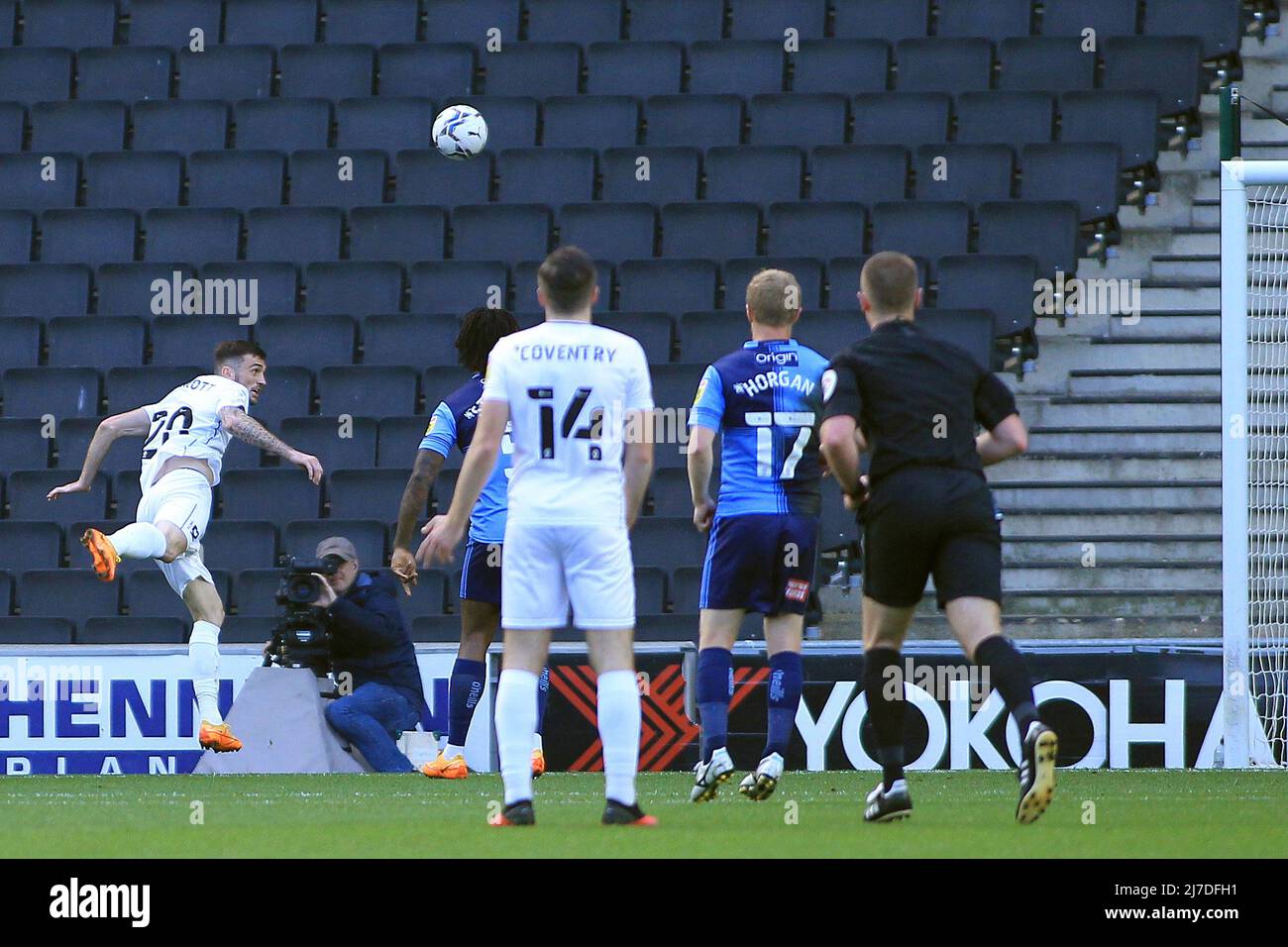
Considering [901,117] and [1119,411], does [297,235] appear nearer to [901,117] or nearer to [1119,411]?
[901,117]

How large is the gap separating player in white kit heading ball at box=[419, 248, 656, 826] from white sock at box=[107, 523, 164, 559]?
447cm

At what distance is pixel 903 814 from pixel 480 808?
1.71m

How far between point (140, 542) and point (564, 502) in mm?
4740

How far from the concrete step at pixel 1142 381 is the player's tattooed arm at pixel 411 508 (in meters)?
6.75

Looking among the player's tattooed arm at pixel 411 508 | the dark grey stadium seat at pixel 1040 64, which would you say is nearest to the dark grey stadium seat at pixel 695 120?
the dark grey stadium seat at pixel 1040 64

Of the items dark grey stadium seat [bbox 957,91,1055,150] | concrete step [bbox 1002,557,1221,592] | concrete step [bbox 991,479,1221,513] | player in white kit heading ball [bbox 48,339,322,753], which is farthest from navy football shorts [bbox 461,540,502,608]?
dark grey stadium seat [bbox 957,91,1055,150]

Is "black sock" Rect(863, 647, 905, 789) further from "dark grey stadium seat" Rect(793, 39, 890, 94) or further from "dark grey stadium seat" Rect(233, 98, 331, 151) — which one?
"dark grey stadium seat" Rect(233, 98, 331, 151)

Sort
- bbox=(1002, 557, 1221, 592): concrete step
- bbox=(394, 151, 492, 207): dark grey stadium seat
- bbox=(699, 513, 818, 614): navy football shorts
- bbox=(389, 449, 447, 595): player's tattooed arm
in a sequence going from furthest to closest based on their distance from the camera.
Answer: bbox=(394, 151, 492, 207): dark grey stadium seat
bbox=(1002, 557, 1221, 592): concrete step
bbox=(389, 449, 447, 595): player's tattooed arm
bbox=(699, 513, 818, 614): navy football shorts

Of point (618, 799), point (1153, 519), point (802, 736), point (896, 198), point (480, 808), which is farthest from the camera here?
point (896, 198)

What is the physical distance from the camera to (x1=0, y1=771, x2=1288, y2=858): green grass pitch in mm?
5883

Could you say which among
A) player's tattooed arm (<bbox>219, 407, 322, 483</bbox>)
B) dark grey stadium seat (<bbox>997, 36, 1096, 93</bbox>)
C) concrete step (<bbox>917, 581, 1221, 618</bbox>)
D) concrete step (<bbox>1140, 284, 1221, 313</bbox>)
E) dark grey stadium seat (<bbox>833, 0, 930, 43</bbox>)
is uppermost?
dark grey stadium seat (<bbox>833, 0, 930, 43</bbox>)
